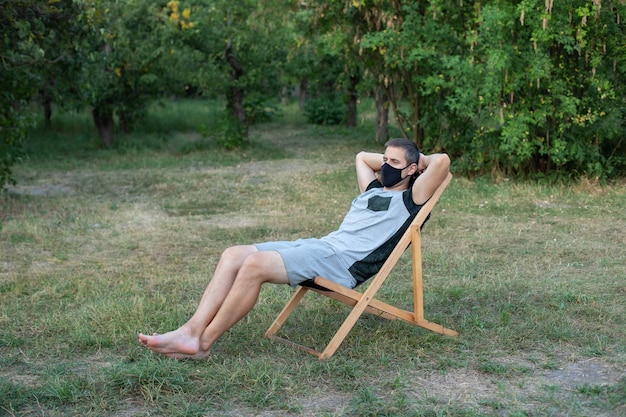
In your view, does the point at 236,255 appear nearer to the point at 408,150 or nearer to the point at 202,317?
the point at 202,317

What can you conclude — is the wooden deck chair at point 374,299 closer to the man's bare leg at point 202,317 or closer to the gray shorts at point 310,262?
the gray shorts at point 310,262

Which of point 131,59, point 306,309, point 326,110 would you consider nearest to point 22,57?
point 131,59

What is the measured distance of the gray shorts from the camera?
4621 mm

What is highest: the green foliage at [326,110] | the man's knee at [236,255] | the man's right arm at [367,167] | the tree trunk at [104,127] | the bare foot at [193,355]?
the man's right arm at [367,167]

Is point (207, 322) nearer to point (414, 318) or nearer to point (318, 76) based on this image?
point (414, 318)

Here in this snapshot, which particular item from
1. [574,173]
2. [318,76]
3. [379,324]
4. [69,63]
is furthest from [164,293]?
[318,76]

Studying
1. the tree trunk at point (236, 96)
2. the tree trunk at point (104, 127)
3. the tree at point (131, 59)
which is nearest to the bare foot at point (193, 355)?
the tree at point (131, 59)

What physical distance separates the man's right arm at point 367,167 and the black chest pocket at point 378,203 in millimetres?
286

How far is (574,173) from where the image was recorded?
437 inches

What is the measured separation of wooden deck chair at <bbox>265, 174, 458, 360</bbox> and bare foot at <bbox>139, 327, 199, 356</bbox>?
664 millimetres

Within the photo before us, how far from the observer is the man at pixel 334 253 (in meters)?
4.52

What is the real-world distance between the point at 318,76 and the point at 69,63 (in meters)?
9.96

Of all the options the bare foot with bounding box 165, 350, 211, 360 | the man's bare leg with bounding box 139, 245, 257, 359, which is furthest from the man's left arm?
the bare foot with bounding box 165, 350, 211, 360

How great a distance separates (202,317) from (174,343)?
0.67ft
